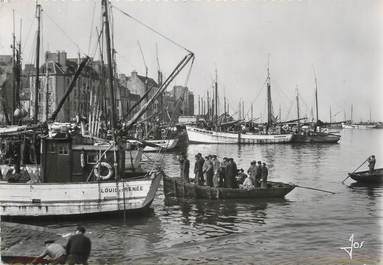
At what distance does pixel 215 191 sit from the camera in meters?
29.7

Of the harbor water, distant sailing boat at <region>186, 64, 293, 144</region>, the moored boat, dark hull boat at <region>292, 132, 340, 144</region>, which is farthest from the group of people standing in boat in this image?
dark hull boat at <region>292, 132, 340, 144</region>

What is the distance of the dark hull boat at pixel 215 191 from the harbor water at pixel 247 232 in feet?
1.53

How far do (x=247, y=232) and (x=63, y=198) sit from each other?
8.94 meters

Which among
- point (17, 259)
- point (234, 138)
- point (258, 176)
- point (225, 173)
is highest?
point (234, 138)

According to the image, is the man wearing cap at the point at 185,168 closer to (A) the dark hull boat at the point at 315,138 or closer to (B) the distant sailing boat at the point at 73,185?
(B) the distant sailing boat at the point at 73,185

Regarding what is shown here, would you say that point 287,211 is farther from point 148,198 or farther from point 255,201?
point 148,198

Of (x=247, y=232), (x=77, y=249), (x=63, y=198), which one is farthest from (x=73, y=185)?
(x=77, y=249)

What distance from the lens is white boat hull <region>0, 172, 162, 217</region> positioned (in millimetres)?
23688

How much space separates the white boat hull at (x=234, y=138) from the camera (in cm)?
10594

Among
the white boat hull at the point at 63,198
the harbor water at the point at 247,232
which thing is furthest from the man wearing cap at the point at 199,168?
the white boat hull at the point at 63,198

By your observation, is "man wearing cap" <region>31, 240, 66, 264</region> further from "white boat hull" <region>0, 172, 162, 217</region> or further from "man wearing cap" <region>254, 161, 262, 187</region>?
"man wearing cap" <region>254, 161, 262, 187</region>

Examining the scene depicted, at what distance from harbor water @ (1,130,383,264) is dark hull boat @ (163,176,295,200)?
1.53ft

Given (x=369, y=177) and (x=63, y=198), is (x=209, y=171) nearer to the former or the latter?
(x=63, y=198)

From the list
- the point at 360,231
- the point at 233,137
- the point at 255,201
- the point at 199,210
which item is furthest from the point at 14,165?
the point at 233,137
